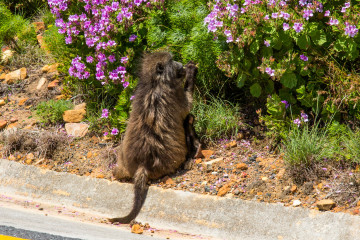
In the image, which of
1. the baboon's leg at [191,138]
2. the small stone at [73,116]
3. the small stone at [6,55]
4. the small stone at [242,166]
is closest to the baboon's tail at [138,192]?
the baboon's leg at [191,138]

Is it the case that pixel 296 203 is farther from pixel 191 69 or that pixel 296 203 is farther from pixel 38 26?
pixel 38 26

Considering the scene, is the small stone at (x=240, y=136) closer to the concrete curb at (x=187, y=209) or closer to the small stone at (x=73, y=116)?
the concrete curb at (x=187, y=209)

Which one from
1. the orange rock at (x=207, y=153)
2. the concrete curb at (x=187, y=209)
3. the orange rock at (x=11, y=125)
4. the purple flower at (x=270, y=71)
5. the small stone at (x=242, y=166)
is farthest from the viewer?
the orange rock at (x=11, y=125)

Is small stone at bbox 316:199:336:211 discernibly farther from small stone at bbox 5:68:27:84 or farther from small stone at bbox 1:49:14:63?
small stone at bbox 1:49:14:63

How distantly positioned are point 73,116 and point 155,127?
1.77 m

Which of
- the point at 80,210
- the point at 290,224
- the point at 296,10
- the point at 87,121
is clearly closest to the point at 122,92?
the point at 87,121

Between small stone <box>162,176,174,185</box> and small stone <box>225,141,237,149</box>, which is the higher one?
small stone <box>225,141,237,149</box>

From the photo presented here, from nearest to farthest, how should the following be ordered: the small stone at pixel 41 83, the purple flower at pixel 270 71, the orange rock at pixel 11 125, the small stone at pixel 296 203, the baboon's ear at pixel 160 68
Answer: the small stone at pixel 296 203, the purple flower at pixel 270 71, the baboon's ear at pixel 160 68, the orange rock at pixel 11 125, the small stone at pixel 41 83

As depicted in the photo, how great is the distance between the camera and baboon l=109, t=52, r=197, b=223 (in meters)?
5.62

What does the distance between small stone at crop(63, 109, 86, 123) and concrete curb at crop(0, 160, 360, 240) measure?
1.00 meters

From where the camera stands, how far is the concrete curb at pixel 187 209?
14.7 ft

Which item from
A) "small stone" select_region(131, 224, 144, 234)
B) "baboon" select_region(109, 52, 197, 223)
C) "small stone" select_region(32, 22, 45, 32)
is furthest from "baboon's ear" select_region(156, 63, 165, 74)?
"small stone" select_region(32, 22, 45, 32)

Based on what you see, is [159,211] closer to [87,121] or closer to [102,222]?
[102,222]

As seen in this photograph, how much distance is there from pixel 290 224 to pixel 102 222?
73.1 inches
